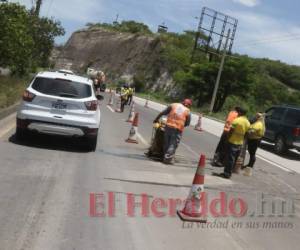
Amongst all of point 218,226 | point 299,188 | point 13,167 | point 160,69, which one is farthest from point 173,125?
point 160,69

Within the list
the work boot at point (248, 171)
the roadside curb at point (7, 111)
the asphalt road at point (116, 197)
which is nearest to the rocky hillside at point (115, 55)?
the roadside curb at point (7, 111)

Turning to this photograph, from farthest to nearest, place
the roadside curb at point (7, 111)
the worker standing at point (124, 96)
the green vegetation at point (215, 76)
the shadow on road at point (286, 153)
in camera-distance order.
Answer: the green vegetation at point (215, 76)
the worker standing at point (124, 96)
the shadow on road at point (286, 153)
the roadside curb at point (7, 111)

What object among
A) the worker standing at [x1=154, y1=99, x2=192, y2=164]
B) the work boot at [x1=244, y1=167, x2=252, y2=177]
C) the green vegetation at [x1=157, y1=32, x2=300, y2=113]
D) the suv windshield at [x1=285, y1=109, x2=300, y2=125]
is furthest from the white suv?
the green vegetation at [x1=157, y1=32, x2=300, y2=113]

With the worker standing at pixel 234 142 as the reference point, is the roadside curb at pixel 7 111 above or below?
below

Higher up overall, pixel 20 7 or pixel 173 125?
pixel 20 7

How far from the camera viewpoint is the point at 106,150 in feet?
45.4

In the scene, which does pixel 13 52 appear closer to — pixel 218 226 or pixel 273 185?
pixel 273 185

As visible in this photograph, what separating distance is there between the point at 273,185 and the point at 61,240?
7586 mm

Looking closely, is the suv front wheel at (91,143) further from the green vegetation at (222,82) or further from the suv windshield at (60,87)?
the green vegetation at (222,82)

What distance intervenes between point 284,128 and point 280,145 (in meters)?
0.63

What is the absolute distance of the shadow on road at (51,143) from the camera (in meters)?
12.8

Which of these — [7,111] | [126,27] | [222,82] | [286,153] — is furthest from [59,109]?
[126,27]

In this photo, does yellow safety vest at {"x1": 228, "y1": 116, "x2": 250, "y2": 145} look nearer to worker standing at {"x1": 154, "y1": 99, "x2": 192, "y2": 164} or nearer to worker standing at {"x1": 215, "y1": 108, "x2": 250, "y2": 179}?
worker standing at {"x1": 215, "y1": 108, "x2": 250, "y2": 179}

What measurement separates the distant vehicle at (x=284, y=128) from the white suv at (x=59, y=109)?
32.4 ft
